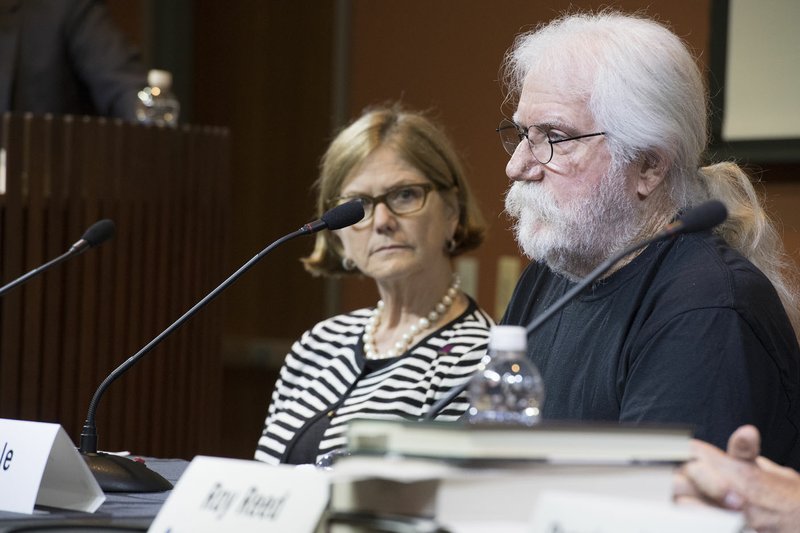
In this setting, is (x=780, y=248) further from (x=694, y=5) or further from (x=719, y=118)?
(x=694, y=5)

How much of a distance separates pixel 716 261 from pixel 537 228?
1.16 ft

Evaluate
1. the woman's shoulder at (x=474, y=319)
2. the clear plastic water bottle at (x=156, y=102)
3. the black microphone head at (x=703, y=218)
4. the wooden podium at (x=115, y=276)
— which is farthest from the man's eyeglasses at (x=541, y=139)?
the clear plastic water bottle at (x=156, y=102)

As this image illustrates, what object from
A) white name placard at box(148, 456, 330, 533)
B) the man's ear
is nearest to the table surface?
white name placard at box(148, 456, 330, 533)

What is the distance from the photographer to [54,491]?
63.7 inches

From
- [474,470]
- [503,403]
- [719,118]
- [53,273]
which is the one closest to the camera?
[474,470]

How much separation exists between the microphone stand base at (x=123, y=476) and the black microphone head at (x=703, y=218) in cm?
82

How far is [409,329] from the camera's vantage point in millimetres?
3043

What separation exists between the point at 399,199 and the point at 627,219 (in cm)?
100

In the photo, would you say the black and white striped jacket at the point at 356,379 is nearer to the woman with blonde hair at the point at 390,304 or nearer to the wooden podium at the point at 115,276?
the woman with blonde hair at the point at 390,304

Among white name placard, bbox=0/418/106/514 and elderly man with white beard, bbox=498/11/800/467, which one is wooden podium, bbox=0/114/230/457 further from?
white name placard, bbox=0/418/106/514

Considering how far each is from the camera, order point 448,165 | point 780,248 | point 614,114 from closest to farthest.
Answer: point 614,114
point 780,248
point 448,165

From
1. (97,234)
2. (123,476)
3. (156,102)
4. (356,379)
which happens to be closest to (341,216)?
(97,234)

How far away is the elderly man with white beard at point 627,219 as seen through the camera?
1861mm

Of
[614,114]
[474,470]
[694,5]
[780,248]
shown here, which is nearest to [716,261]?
[614,114]
